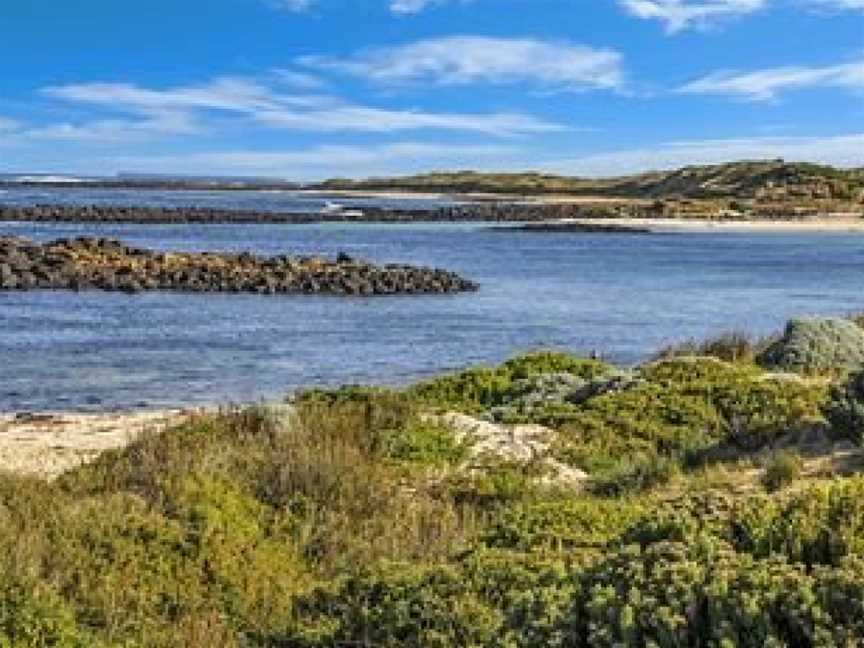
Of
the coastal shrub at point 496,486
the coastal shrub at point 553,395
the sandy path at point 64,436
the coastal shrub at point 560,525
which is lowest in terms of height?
the sandy path at point 64,436

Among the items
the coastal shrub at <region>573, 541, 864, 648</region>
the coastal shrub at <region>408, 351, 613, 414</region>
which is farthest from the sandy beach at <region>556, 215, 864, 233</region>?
the coastal shrub at <region>573, 541, 864, 648</region>

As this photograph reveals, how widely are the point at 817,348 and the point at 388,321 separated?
20672mm

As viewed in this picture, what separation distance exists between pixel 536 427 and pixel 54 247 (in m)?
46.1

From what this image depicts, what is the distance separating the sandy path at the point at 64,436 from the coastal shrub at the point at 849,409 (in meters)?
6.30

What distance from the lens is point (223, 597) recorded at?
7.95 m

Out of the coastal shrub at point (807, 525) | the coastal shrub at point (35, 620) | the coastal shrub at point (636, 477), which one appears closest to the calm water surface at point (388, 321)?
the coastal shrub at point (636, 477)

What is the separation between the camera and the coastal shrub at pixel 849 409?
12570 mm

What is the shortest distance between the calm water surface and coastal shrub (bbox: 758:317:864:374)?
813cm

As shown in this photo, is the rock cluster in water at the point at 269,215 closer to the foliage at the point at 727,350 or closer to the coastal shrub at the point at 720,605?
the foliage at the point at 727,350

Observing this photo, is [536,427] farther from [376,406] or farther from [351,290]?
[351,290]

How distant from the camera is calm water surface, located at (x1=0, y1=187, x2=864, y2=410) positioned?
83.7ft

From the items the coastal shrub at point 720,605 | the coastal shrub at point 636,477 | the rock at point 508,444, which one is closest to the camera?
the coastal shrub at point 720,605

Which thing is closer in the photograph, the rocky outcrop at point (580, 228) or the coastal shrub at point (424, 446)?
the coastal shrub at point (424, 446)

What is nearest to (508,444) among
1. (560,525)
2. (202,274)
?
(560,525)
